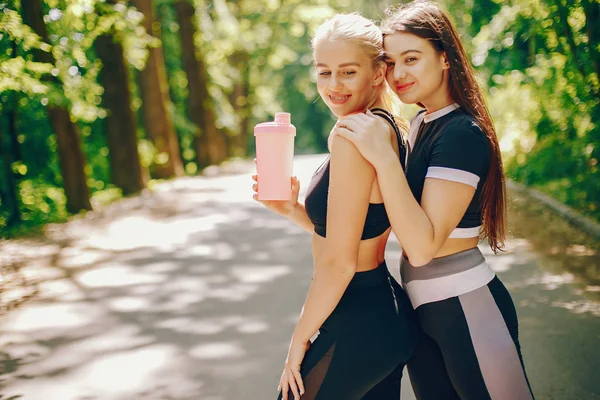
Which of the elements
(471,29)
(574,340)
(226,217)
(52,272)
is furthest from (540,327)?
(471,29)

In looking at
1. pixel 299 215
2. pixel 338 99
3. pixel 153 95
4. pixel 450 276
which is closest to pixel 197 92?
pixel 153 95

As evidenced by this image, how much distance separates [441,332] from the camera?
93.7 inches

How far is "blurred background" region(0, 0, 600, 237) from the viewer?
916 centimetres

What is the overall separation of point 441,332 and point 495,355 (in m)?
0.21

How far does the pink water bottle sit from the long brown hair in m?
0.54

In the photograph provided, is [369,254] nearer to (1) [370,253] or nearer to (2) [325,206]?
(1) [370,253]

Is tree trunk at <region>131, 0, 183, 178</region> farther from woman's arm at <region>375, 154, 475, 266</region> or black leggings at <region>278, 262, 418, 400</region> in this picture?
woman's arm at <region>375, 154, 475, 266</region>

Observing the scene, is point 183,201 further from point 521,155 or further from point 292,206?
point 292,206

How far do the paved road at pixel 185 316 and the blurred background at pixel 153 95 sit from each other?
1.45 meters

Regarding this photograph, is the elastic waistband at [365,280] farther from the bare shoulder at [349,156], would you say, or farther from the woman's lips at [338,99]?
the woman's lips at [338,99]

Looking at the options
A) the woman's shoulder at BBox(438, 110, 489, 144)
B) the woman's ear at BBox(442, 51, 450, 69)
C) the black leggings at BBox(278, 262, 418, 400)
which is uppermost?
the woman's ear at BBox(442, 51, 450, 69)

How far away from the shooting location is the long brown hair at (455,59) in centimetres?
235

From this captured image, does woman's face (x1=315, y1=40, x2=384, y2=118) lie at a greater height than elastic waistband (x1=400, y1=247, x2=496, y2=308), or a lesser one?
greater

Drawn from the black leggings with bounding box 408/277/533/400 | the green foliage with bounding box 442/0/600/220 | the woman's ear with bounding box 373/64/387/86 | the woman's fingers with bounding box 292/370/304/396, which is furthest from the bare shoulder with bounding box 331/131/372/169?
the green foliage with bounding box 442/0/600/220
